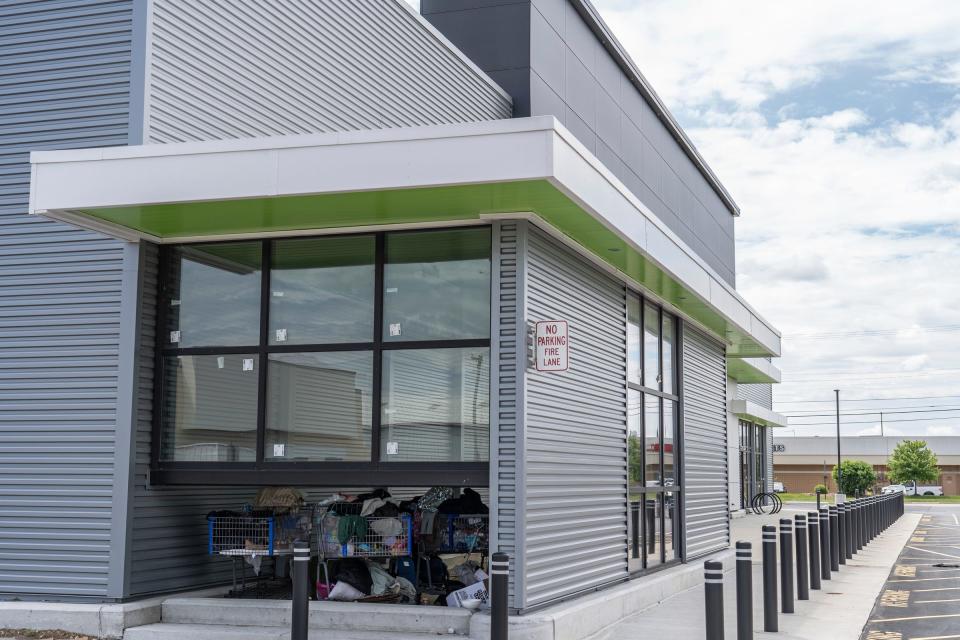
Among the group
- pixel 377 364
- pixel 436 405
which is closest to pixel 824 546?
pixel 436 405

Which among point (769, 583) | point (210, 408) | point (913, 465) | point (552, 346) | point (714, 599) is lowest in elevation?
point (913, 465)

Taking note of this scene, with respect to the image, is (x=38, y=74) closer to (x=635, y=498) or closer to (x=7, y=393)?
(x=7, y=393)

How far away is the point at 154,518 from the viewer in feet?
34.6

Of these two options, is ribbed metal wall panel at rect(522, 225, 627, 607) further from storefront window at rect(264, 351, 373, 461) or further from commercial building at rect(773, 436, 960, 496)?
→ commercial building at rect(773, 436, 960, 496)

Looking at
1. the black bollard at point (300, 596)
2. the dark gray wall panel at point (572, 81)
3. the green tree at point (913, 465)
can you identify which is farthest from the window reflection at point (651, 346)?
the green tree at point (913, 465)

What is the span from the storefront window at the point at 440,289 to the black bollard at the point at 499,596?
2.66 metres

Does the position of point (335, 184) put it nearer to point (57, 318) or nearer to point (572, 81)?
point (57, 318)

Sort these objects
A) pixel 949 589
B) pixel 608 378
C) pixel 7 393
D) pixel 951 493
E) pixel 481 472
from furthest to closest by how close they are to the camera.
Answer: pixel 951 493 < pixel 949 589 < pixel 608 378 < pixel 7 393 < pixel 481 472

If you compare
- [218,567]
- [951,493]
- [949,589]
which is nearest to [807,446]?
[951,493]

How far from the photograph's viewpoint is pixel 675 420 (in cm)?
1587

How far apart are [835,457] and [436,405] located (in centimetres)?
9727

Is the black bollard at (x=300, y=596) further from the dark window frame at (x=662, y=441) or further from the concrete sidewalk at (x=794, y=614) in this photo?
the dark window frame at (x=662, y=441)

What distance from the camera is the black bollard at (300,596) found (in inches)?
314

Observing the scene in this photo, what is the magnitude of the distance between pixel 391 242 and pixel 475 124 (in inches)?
80.3
